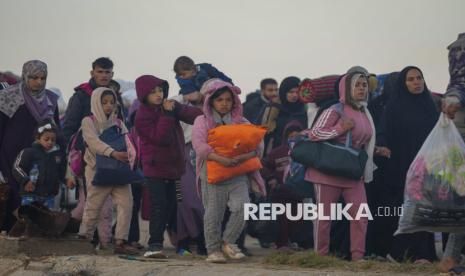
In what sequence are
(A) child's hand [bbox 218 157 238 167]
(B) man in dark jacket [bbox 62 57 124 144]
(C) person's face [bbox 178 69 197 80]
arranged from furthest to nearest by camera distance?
1. (C) person's face [bbox 178 69 197 80]
2. (B) man in dark jacket [bbox 62 57 124 144]
3. (A) child's hand [bbox 218 157 238 167]

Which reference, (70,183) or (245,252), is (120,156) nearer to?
(70,183)

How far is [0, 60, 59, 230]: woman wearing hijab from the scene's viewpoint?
11.1 m

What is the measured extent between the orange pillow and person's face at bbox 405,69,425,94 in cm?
171

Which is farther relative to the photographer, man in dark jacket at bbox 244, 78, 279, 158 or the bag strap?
man in dark jacket at bbox 244, 78, 279, 158

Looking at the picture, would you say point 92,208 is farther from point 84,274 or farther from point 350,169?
point 350,169

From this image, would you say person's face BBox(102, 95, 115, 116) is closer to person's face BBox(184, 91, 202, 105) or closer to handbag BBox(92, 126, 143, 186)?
handbag BBox(92, 126, 143, 186)

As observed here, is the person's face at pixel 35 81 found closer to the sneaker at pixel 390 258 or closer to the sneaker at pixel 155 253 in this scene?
the sneaker at pixel 155 253

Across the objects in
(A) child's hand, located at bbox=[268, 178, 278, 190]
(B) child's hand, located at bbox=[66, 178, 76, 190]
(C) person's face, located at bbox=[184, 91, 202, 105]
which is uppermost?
(C) person's face, located at bbox=[184, 91, 202, 105]

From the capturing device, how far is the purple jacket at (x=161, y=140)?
1031 centimetres

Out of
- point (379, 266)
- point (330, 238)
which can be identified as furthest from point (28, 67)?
point (379, 266)

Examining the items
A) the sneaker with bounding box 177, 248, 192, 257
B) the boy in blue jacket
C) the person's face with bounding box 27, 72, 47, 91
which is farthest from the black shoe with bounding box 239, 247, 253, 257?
the person's face with bounding box 27, 72, 47, 91

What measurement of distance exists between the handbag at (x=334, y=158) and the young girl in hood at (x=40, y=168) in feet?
7.99

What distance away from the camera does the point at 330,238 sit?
11117 mm

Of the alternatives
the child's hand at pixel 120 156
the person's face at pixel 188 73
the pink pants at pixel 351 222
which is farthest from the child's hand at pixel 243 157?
the person's face at pixel 188 73
